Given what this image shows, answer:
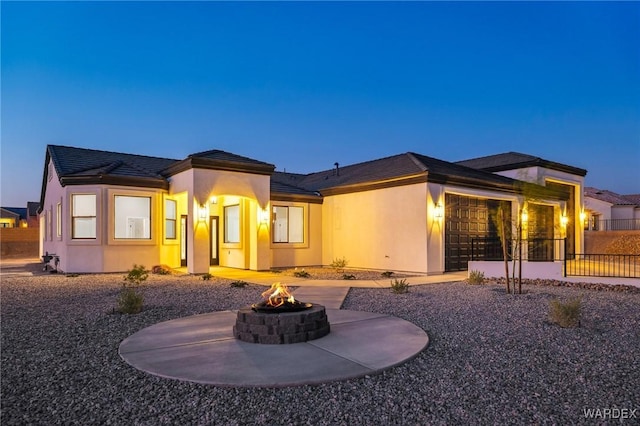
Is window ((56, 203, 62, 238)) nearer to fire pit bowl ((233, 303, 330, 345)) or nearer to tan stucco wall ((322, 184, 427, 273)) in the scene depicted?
tan stucco wall ((322, 184, 427, 273))

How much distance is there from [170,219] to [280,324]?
12.3 m

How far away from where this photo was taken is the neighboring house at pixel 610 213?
31848 mm

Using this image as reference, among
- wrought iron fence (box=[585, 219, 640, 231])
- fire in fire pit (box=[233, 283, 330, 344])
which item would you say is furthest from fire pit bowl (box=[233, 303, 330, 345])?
wrought iron fence (box=[585, 219, 640, 231])

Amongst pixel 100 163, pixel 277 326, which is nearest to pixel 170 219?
pixel 100 163

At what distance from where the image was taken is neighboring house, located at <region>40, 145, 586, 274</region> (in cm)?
1432

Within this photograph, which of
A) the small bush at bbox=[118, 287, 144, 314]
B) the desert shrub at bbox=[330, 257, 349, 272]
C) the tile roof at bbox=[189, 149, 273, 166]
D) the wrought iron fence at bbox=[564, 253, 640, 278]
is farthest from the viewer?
the desert shrub at bbox=[330, 257, 349, 272]

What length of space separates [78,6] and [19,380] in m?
13.8

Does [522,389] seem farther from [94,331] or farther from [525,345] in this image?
[94,331]

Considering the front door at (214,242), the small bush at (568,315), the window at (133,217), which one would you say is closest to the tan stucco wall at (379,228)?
the front door at (214,242)

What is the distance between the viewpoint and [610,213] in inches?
1304

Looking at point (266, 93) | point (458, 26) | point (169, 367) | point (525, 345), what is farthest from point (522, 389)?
point (266, 93)

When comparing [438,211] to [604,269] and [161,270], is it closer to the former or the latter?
[604,269]

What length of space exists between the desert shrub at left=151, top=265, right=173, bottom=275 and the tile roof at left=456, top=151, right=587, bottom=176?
17.2 metres

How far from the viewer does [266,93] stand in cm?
3872
